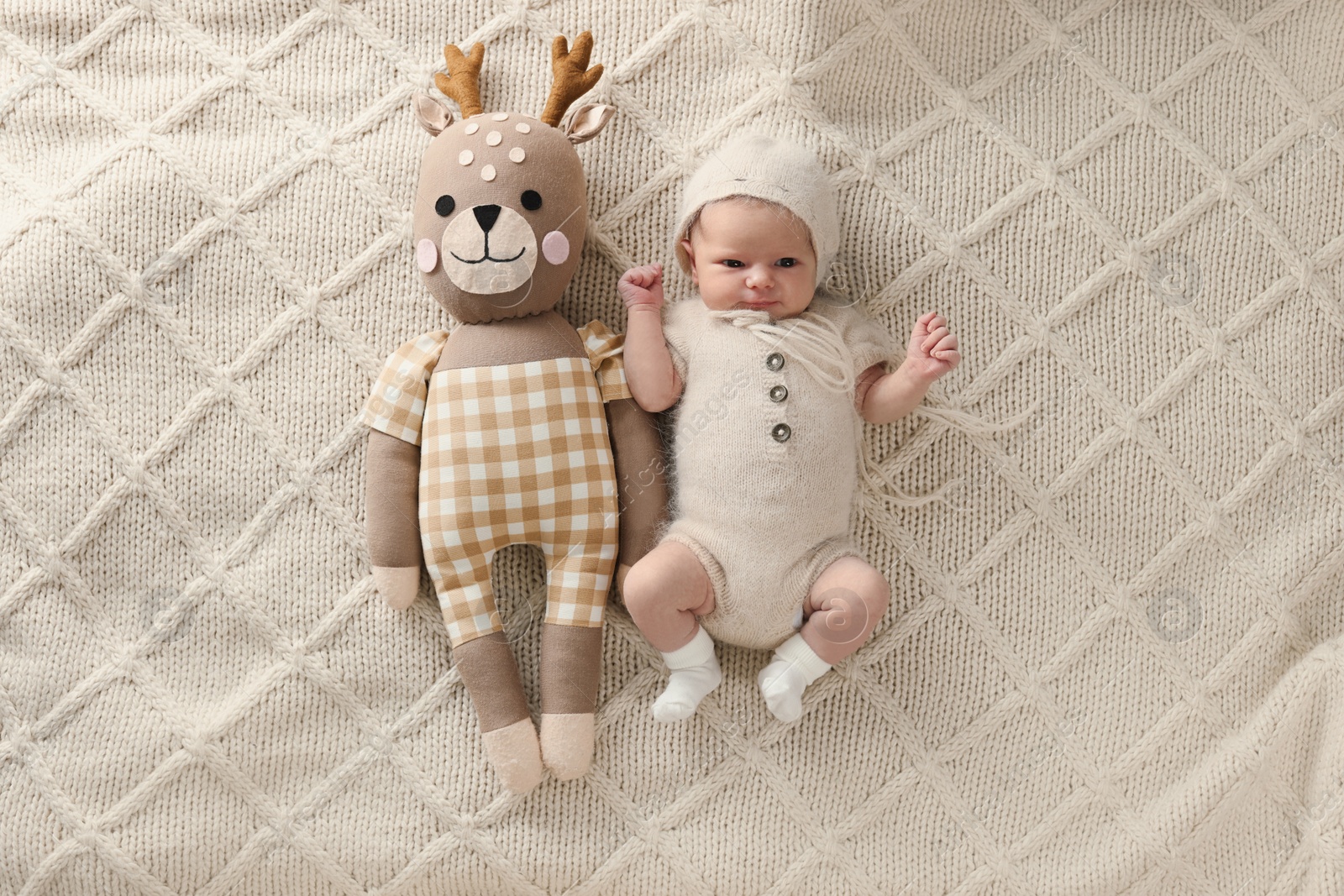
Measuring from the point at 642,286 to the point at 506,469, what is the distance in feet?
0.85

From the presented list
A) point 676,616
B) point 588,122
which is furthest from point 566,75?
point 676,616

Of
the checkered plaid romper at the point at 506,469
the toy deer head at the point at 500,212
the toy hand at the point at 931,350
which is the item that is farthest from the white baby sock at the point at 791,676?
the toy deer head at the point at 500,212

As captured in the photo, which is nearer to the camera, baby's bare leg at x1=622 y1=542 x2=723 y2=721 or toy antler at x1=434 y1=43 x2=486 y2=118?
baby's bare leg at x1=622 y1=542 x2=723 y2=721

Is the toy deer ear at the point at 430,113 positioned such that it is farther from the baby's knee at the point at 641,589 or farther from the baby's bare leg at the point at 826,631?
the baby's bare leg at the point at 826,631

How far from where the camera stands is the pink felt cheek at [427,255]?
1113 millimetres

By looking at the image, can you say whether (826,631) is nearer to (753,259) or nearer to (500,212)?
(753,259)

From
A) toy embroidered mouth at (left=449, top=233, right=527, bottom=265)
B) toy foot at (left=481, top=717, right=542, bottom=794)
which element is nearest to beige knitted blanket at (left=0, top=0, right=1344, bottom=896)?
toy foot at (left=481, top=717, right=542, bottom=794)

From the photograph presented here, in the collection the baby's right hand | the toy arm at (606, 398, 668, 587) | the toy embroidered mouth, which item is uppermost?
the toy embroidered mouth

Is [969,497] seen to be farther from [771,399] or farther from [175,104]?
[175,104]

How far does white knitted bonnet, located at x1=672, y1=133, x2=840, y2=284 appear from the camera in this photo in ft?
3.58

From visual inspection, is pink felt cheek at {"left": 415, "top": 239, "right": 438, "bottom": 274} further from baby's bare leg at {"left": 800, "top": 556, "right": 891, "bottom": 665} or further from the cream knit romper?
baby's bare leg at {"left": 800, "top": 556, "right": 891, "bottom": 665}

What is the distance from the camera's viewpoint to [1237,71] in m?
1.29

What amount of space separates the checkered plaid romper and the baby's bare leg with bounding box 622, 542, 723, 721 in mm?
71

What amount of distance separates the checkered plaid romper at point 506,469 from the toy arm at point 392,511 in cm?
2
